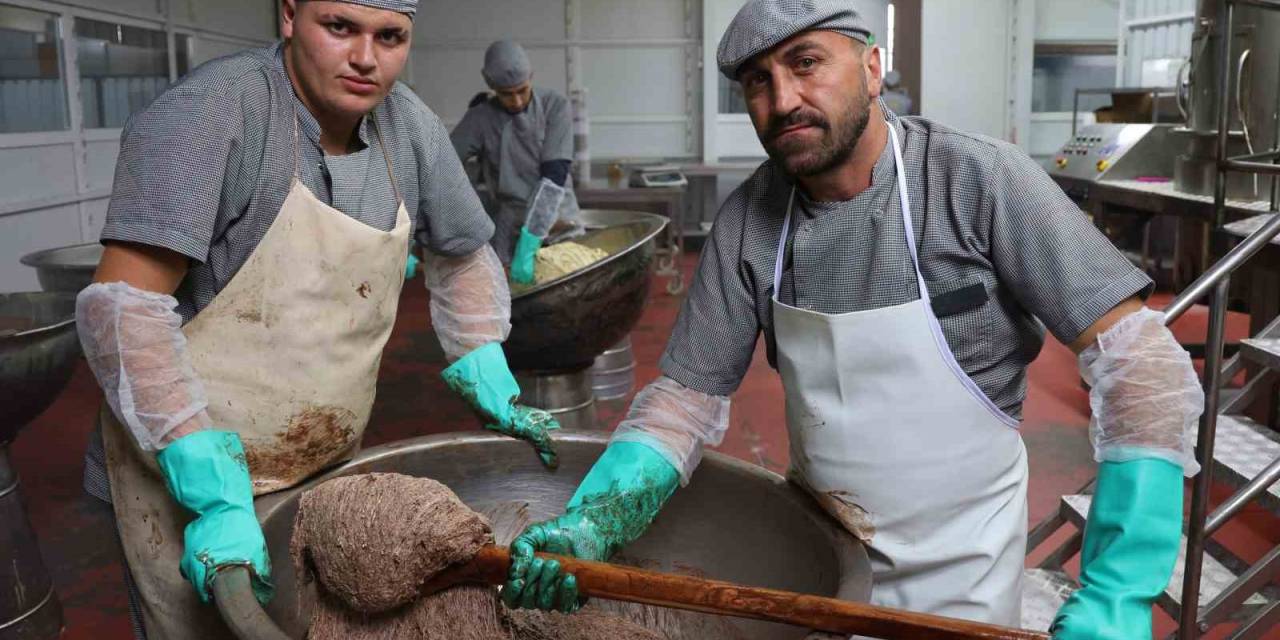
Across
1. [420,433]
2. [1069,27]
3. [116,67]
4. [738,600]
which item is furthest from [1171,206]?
[116,67]

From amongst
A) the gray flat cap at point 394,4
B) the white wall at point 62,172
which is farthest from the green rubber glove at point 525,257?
the gray flat cap at point 394,4

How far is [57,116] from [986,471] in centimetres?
567

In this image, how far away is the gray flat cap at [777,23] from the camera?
1.53 metres

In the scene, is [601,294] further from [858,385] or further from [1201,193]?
[1201,193]

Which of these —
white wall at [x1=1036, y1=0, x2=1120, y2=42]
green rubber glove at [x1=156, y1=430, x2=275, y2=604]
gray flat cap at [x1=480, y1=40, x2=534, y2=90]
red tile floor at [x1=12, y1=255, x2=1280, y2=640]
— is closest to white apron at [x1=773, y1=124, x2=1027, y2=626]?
green rubber glove at [x1=156, y1=430, x2=275, y2=604]

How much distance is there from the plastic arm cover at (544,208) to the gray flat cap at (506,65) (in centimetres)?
51

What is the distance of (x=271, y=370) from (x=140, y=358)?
0.67 feet

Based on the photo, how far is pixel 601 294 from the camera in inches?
149

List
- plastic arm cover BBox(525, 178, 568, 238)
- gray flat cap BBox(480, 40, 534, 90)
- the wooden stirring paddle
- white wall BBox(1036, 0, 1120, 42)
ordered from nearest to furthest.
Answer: the wooden stirring paddle → plastic arm cover BBox(525, 178, 568, 238) → gray flat cap BBox(480, 40, 534, 90) → white wall BBox(1036, 0, 1120, 42)

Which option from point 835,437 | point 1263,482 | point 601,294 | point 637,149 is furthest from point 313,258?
point 637,149

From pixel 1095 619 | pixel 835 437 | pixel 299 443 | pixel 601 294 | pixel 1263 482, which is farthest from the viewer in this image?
pixel 601 294

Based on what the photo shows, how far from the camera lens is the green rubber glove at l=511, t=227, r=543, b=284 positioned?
4844mm

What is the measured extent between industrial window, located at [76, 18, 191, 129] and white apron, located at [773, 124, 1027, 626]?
5.59m

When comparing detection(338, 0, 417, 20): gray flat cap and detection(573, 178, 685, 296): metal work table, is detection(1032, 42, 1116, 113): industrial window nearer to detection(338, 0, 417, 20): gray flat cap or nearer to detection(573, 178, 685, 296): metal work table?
detection(573, 178, 685, 296): metal work table
